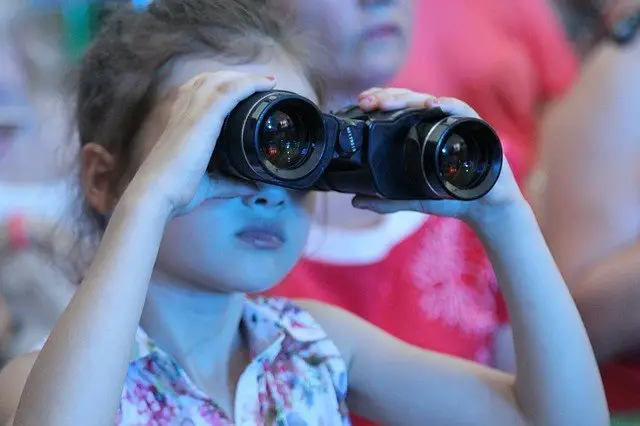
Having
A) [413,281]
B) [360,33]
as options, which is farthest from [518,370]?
[360,33]

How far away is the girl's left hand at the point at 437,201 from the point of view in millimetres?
692

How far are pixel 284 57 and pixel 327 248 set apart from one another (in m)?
0.32

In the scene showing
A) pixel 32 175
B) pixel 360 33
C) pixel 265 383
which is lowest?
pixel 32 175

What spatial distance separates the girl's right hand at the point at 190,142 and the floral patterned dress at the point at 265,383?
17 centimetres

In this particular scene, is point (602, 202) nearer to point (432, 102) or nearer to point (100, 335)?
point (432, 102)

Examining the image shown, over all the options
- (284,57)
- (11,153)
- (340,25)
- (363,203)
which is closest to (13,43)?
(11,153)

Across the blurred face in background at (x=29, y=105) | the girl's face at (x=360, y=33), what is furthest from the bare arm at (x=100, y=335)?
the blurred face in background at (x=29, y=105)

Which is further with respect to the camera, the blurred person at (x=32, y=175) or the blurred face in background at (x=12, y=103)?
the blurred face in background at (x=12, y=103)

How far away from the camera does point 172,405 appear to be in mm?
719

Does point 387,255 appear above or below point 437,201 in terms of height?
below

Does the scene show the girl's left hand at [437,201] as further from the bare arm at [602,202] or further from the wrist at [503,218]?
the bare arm at [602,202]

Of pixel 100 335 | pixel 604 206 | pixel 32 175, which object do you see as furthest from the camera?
pixel 32 175

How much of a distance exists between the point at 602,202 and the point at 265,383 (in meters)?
0.48

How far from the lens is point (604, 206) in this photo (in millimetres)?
981
